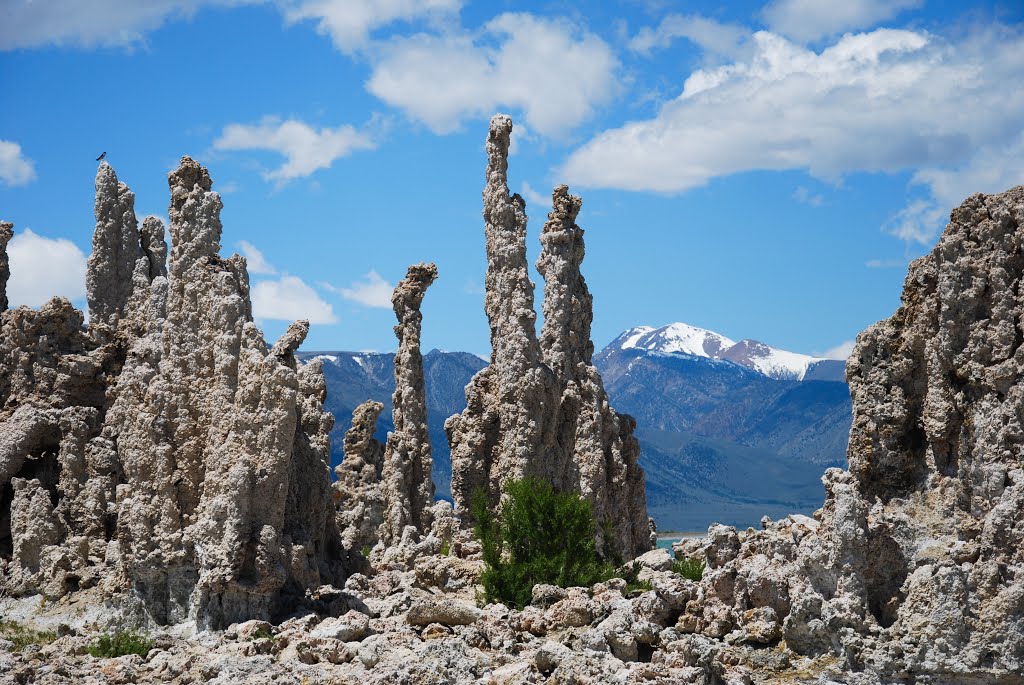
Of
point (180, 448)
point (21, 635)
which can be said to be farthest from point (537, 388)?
point (21, 635)

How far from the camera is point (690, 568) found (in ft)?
86.6

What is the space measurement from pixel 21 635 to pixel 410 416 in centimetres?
1292

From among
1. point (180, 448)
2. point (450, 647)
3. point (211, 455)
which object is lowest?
point (450, 647)

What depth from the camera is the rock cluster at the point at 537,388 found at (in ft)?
96.2

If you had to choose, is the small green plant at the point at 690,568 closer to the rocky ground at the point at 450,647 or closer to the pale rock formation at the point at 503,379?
the rocky ground at the point at 450,647

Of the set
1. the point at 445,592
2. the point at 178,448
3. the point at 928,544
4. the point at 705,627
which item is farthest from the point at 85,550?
the point at 928,544

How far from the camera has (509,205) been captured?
102 feet

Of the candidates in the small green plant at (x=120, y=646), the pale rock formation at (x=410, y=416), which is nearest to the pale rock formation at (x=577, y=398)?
the pale rock formation at (x=410, y=416)

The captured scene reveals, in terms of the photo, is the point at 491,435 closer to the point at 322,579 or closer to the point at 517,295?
the point at 517,295

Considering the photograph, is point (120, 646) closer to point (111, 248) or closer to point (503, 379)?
point (503, 379)

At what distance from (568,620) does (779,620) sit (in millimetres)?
3166

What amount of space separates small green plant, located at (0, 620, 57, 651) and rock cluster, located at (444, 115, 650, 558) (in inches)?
359

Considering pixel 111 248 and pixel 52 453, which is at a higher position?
pixel 111 248

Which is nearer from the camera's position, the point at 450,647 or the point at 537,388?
the point at 450,647
